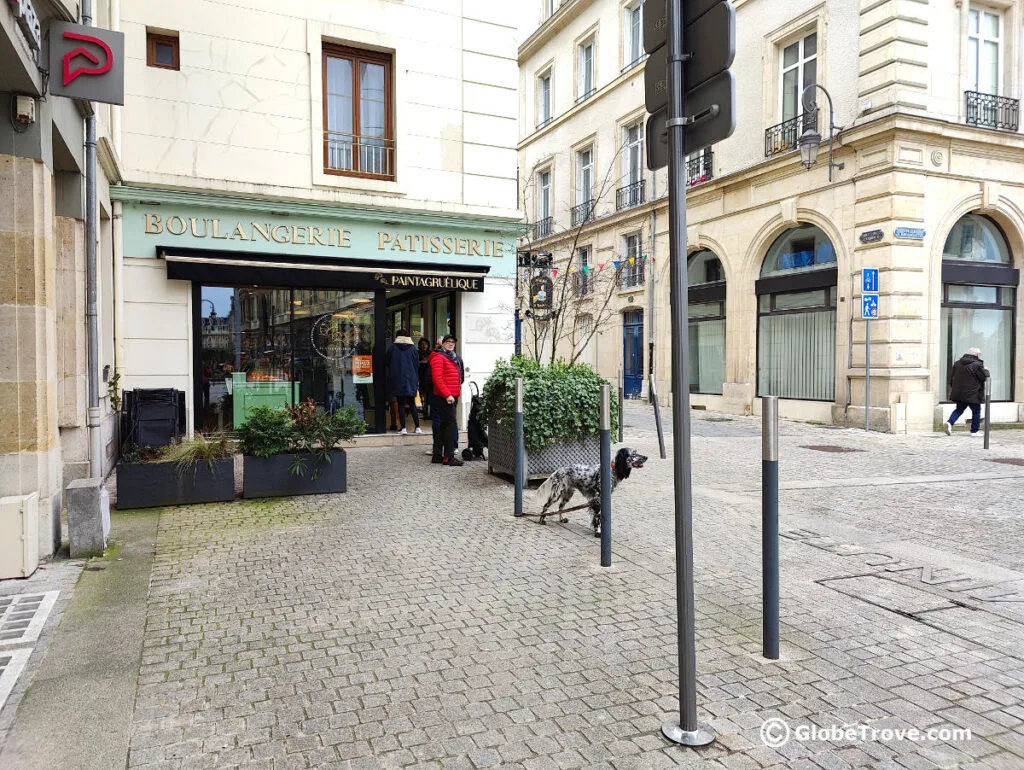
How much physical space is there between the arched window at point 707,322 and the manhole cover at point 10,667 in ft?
62.9

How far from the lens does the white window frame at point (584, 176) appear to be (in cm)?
2712

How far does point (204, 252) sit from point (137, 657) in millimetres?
8575

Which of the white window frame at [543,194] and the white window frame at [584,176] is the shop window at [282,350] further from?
the white window frame at [543,194]

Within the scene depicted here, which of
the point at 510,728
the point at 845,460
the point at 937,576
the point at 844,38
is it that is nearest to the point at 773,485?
the point at 510,728

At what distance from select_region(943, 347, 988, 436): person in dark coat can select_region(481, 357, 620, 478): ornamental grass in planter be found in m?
9.74

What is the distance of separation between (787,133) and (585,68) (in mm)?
12060

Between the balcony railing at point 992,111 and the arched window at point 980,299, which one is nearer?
the balcony railing at point 992,111

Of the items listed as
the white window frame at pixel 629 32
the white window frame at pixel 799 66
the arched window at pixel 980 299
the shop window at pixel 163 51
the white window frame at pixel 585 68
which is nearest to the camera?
the shop window at pixel 163 51

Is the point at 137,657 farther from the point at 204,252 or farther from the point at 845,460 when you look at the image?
the point at 845,460

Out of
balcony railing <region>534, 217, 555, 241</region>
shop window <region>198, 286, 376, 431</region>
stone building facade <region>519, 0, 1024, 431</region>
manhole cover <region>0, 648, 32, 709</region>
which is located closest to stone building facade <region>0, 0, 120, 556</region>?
manhole cover <region>0, 648, 32, 709</region>

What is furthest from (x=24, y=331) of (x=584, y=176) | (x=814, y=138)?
(x=584, y=176)

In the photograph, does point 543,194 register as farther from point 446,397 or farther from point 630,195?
point 446,397

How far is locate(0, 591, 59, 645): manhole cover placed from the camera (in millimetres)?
3904

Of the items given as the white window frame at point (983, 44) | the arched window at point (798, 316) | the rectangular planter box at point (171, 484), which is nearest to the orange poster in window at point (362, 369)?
the rectangular planter box at point (171, 484)
